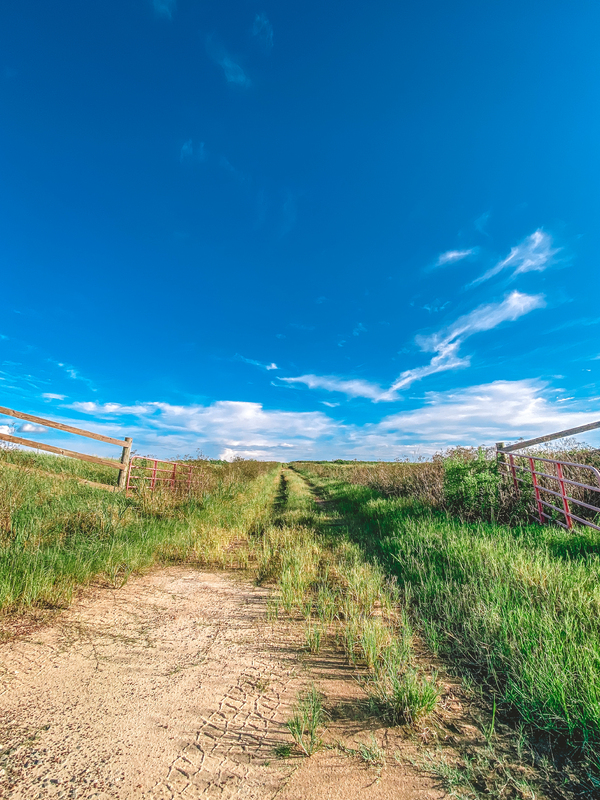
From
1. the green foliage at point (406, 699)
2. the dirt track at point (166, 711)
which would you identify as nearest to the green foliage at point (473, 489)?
the dirt track at point (166, 711)

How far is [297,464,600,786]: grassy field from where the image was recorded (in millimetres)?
2395

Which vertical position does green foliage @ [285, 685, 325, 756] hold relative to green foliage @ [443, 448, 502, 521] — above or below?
below

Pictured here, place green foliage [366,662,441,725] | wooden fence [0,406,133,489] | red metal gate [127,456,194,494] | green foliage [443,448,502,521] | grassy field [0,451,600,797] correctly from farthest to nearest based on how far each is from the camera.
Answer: red metal gate [127,456,194,494] → wooden fence [0,406,133,489] → green foliage [443,448,502,521] → grassy field [0,451,600,797] → green foliage [366,662,441,725]

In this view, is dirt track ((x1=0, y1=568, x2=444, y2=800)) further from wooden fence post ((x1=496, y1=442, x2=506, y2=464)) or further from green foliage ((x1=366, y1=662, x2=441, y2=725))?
wooden fence post ((x1=496, y1=442, x2=506, y2=464))

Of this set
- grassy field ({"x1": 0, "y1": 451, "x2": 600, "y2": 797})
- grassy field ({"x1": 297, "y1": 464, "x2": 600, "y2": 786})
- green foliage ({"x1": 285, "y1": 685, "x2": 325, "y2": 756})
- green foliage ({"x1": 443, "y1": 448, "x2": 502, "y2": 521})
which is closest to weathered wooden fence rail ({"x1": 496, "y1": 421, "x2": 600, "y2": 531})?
green foliage ({"x1": 443, "y1": 448, "x2": 502, "y2": 521})

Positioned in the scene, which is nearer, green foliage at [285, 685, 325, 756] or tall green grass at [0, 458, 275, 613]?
green foliage at [285, 685, 325, 756]

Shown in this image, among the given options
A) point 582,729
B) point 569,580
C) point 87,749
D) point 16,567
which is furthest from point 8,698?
point 569,580

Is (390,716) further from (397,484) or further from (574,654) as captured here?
(397,484)

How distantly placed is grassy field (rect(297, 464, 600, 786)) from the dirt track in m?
1.06

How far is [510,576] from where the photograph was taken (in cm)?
438

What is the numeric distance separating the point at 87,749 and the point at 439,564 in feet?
14.8

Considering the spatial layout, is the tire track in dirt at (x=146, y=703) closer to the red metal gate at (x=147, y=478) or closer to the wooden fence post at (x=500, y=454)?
the red metal gate at (x=147, y=478)

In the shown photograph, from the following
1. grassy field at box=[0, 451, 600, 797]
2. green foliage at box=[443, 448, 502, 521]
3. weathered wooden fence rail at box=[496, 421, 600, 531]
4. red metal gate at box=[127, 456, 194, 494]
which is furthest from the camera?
red metal gate at box=[127, 456, 194, 494]

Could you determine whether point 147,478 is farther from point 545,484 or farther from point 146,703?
point 545,484
